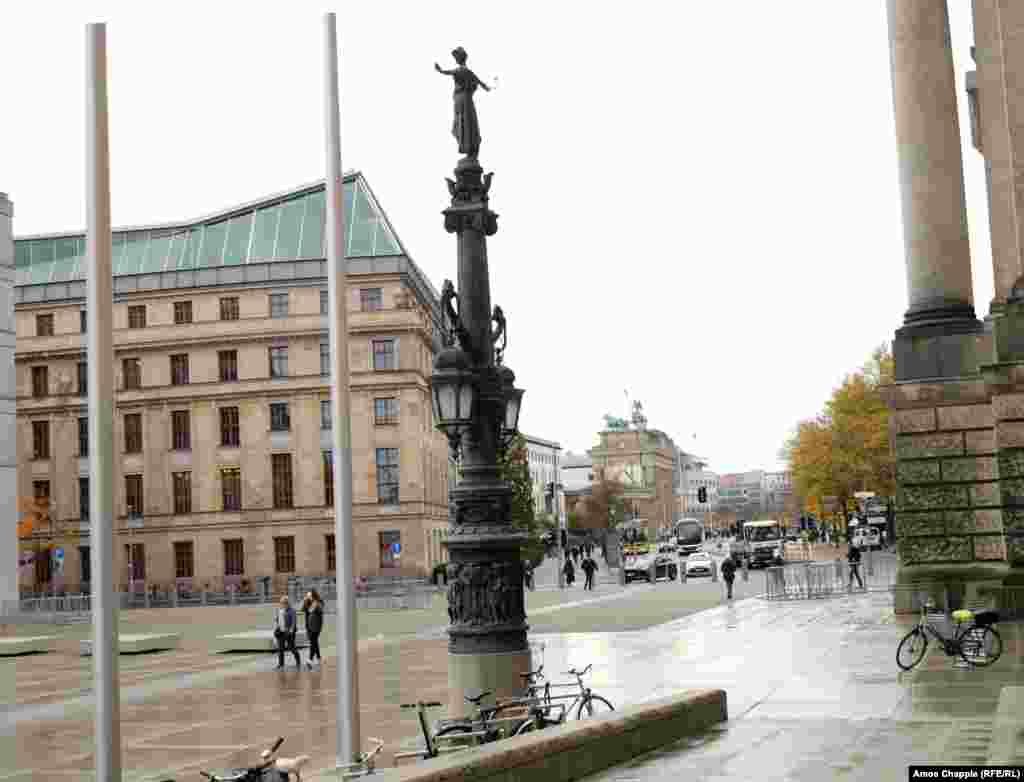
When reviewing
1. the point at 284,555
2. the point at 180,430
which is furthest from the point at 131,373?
the point at 284,555

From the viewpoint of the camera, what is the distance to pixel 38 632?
50438mm

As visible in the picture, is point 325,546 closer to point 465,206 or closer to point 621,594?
point 621,594

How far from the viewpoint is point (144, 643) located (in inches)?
1387

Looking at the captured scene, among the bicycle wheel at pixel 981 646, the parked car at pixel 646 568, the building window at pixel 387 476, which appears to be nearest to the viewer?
the bicycle wheel at pixel 981 646

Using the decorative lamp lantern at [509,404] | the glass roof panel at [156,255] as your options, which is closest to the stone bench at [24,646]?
the decorative lamp lantern at [509,404]

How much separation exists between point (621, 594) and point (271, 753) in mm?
49044

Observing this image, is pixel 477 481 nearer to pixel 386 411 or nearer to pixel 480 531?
pixel 480 531

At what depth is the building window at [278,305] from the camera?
7769cm

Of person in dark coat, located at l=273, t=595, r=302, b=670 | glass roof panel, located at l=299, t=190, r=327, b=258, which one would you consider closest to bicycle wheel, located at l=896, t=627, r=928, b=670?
person in dark coat, located at l=273, t=595, r=302, b=670

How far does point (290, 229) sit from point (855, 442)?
37768mm

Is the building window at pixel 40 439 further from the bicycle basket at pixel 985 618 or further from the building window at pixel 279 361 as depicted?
the bicycle basket at pixel 985 618

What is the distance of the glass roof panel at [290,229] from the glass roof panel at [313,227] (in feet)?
1.27

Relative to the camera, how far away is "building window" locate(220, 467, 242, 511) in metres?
77.7

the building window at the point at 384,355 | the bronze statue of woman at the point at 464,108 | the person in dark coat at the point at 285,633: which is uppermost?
the building window at the point at 384,355
